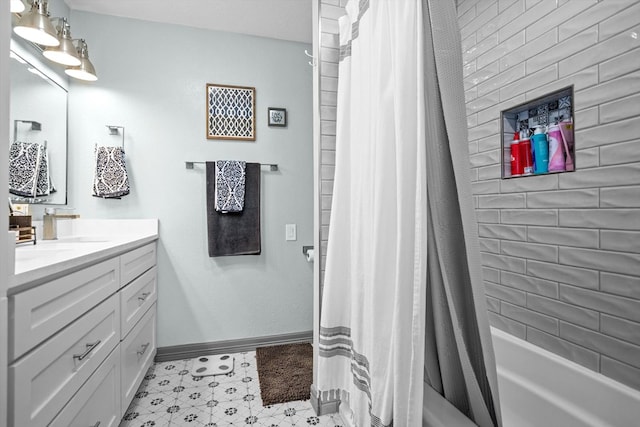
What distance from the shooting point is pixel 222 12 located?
2.20 metres

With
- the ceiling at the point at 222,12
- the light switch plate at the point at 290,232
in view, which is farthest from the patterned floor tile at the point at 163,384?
the ceiling at the point at 222,12

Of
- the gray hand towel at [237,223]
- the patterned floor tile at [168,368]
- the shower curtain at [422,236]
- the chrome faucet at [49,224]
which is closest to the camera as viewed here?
the shower curtain at [422,236]

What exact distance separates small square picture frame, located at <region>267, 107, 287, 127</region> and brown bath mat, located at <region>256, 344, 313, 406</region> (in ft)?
5.73

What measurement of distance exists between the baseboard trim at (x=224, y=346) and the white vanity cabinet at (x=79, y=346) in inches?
17.8

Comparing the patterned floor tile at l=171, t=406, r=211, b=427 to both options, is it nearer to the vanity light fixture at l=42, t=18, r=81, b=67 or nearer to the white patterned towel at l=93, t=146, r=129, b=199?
the white patterned towel at l=93, t=146, r=129, b=199

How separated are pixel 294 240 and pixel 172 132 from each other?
1.22m

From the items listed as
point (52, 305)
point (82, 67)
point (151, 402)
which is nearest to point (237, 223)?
point (151, 402)

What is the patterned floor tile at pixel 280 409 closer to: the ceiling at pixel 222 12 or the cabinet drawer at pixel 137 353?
the cabinet drawer at pixel 137 353

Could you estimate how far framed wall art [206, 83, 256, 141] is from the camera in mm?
2379

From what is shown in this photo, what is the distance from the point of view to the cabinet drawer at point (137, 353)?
5.07ft

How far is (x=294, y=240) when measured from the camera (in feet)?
8.39

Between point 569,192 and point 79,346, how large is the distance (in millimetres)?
1959

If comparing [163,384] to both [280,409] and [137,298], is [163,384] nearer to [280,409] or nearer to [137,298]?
[137,298]

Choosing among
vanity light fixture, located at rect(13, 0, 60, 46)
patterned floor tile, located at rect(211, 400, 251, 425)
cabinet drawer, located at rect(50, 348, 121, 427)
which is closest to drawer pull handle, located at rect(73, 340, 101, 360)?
cabinet drawer, located at rect(50, 348, 121, 427)
